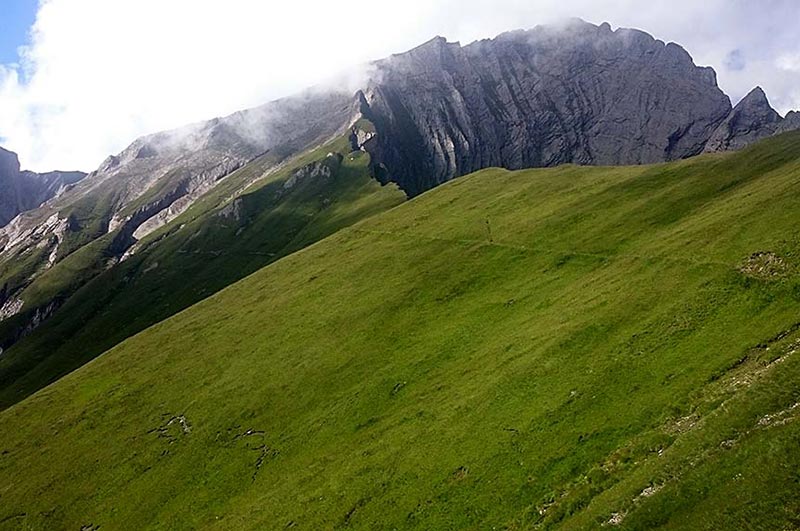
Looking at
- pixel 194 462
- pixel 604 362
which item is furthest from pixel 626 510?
pixel 194 462

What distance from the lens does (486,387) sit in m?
Answer: 56.0

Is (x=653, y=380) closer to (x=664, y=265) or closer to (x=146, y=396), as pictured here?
(x=664, y=265)

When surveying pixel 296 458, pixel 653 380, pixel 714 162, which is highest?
pixel 714 162

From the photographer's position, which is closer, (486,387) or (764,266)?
(764,266)

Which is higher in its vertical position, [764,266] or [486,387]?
[764,266]

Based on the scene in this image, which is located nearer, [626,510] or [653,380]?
[626,510]

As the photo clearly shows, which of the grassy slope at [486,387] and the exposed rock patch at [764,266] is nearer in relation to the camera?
the grassy slope at [486,387]

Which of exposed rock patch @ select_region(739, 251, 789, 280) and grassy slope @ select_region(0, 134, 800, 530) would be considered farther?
exposed rock patch @ select_region(739, 251, 789, 280)

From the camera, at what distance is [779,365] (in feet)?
123

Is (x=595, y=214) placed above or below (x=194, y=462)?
above

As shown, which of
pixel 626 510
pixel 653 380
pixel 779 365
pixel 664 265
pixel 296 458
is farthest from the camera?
pixel 664 265

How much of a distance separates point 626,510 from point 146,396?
74984mm

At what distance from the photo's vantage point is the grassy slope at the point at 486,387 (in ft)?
117

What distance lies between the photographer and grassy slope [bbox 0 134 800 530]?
117 ft
